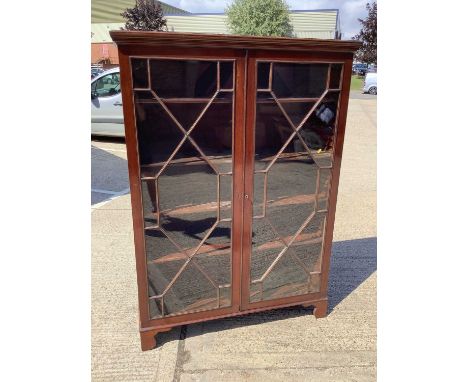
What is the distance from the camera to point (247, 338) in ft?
8.12

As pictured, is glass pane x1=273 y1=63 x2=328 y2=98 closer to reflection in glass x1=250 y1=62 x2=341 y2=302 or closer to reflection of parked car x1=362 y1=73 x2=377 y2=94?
reflection in glass x1=250 y1=62 x2=341 y2=302

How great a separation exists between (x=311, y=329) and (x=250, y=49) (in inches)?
75.3

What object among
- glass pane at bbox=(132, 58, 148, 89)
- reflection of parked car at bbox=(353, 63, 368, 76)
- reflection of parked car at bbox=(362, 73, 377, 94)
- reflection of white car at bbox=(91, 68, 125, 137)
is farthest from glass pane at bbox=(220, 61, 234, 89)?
reflection of parked car at bbox=(353, 63, 368, 76)

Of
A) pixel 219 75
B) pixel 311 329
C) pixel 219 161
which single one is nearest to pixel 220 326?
pixel 311 329

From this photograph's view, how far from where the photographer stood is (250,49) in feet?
6.43

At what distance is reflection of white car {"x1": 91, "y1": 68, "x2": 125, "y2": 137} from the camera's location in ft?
25.6

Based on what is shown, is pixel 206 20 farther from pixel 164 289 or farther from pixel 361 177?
pixel 164 289

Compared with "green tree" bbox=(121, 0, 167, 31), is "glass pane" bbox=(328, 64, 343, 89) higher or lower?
lower


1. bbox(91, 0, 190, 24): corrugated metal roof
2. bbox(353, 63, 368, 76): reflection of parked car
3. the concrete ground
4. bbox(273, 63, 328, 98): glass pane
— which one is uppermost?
bbox(91, 0, 190, 24): corrugated metal roof

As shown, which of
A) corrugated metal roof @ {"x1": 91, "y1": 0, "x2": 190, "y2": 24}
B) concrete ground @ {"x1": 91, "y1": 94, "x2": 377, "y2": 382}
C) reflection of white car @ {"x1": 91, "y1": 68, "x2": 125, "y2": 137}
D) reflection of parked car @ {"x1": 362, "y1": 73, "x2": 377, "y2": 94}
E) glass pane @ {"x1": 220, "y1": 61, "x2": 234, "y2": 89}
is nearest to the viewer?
glass pane @ {"x1": 220, "y1": 61, "x2": 234, "y2": 89}

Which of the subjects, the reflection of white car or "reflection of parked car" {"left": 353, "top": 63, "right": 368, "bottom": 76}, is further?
"reflection of parked car" {"left": 353, "top": 63, "right": 368, "bottom": 76}

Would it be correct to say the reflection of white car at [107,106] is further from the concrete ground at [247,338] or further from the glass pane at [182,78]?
the glass pane at [182,78]

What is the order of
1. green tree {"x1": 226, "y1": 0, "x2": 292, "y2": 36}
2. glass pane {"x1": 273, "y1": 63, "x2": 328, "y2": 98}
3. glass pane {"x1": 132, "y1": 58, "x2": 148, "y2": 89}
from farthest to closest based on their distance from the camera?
green tree {"x1": 226, "y1": 0, "x2": 292, "y2": 36}
glass pane {"x1": 273, "y1": 63, "x2": 328, "y2": 98}
glass pane {"x1": 132, "y1": 58, "x2": 148, "y2": 89}

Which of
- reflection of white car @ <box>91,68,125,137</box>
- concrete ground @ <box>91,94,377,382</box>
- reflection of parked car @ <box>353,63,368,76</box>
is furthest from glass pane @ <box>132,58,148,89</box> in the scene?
reflection of parked car @ <box>353,63,368,76</box>
